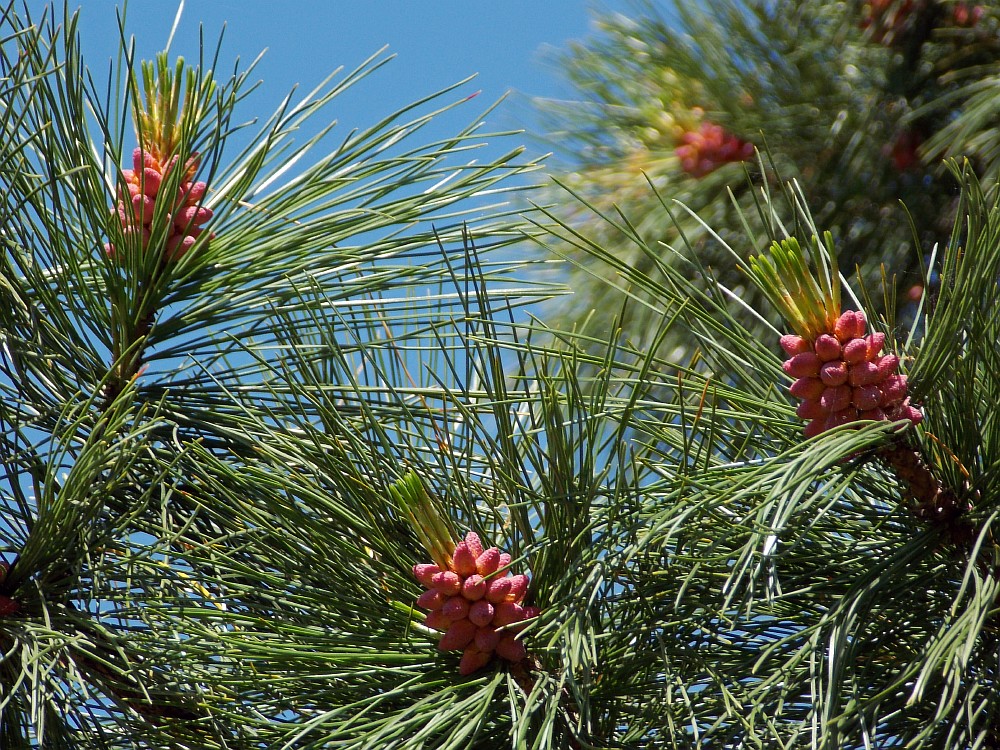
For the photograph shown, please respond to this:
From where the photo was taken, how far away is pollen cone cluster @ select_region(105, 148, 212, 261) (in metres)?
0.84

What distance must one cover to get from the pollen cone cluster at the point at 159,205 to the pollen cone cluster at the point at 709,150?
978mm

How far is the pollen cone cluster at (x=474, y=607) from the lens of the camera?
0.68 metres

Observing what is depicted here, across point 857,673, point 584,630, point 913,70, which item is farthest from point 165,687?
point 913,70

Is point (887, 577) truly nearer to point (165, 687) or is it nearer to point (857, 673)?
point (857, 673)

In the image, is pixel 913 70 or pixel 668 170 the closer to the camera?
pixel 913 70

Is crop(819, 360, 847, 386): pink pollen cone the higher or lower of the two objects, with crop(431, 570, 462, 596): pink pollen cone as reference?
higher

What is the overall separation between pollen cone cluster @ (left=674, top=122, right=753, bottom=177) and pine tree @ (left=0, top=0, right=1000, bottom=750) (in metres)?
0.88

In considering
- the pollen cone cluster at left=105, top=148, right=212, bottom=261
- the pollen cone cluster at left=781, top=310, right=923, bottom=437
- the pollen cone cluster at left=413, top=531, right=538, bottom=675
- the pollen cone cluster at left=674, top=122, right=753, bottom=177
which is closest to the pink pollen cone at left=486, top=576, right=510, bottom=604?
the pollen cone cluster at left=413, top=531, right=538, bottom=675

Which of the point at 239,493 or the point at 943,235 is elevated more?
the point at 943,235

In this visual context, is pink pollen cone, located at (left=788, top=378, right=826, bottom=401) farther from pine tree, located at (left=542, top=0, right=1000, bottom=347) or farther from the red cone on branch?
pine tree, located at (left=542, top=0, right=1000, bottom=347)

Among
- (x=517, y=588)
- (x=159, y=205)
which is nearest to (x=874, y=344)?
(x=517, y=588)

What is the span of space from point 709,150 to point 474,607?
1187 millimetres

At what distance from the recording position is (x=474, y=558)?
69cm

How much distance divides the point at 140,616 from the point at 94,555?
0.08 m
